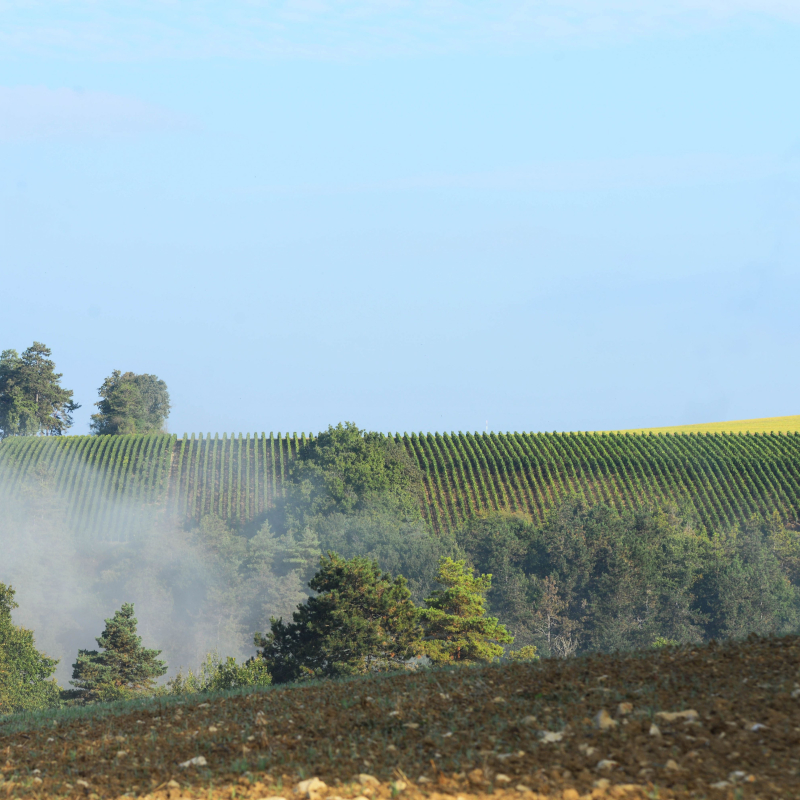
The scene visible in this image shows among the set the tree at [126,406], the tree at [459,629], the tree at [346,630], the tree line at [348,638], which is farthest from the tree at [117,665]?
the tree at [126,406]

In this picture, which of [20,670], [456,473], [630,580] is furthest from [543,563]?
[20,670]

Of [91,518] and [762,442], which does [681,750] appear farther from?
[762,442]

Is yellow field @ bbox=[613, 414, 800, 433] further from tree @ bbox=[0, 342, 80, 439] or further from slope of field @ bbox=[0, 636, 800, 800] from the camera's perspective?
slope of field @ bbox=[0, 636, 800, 800]

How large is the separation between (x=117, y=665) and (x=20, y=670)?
5256 millimetres

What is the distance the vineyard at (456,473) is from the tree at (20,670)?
3196 cm

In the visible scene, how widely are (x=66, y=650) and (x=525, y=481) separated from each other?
42.4m

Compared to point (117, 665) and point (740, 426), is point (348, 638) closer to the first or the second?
point (117, 665)

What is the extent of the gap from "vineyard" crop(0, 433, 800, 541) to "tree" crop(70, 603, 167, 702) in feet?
113

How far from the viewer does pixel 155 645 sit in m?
61.4

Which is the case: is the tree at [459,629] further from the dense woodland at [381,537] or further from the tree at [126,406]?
the tree at [126,406]

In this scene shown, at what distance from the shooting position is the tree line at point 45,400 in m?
111

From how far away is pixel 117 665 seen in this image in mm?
41000

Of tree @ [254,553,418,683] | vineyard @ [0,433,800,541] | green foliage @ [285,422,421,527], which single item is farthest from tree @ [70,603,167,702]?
vineyard @ [0,433,800,541]

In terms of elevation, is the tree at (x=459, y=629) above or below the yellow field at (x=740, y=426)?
below
